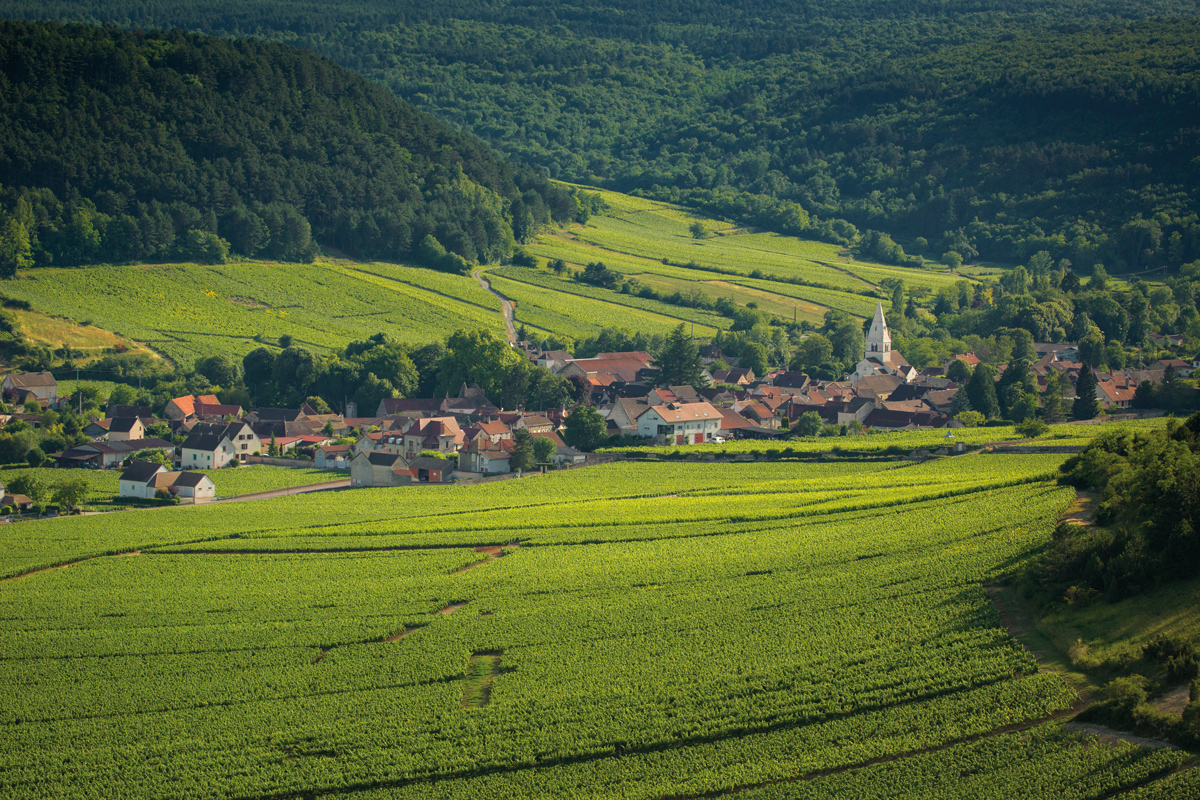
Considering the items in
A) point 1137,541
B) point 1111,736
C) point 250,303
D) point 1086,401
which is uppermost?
point 1137,541

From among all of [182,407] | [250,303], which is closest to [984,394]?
[182,407]

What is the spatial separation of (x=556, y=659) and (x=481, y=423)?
4883 cm

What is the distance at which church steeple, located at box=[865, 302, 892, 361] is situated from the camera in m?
110

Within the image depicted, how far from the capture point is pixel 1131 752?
2770 cm

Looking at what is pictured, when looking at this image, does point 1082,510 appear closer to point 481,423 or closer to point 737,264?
point 481,423

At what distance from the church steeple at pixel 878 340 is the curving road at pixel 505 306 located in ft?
111

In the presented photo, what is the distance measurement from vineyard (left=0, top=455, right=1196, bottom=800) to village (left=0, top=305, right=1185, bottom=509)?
61.1ft

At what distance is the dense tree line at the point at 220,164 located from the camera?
121500 millimetres

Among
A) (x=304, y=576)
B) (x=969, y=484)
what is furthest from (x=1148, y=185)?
(x=304, y=576)

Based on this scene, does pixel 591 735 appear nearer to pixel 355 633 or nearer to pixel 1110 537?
pixel 355 633

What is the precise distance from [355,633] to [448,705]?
23.4 ft

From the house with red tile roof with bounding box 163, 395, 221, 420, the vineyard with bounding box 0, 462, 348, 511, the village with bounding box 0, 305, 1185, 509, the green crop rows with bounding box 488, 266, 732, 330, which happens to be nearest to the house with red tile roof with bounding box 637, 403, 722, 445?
the village with bounding box 0, 305, 1185, 509

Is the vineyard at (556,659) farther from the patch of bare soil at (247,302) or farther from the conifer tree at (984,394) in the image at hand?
the patch of bare soil at (247,302)

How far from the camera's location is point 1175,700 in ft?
96.3
